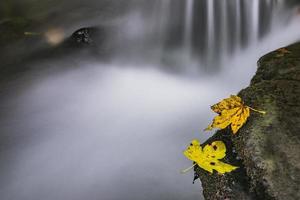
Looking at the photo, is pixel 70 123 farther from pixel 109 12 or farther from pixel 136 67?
pixel 109 12

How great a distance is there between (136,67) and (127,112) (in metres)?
1.02

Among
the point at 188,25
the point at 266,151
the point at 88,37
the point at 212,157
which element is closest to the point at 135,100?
the point at 88,37

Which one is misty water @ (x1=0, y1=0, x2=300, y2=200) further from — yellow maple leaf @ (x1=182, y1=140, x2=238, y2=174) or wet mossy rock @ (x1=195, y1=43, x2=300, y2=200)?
wet mossy rock @ (x1=195, y1=43, x2=300, y2=200)

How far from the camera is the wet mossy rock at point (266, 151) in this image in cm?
176

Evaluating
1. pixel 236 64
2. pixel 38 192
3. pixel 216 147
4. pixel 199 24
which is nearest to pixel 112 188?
pixel 38 192

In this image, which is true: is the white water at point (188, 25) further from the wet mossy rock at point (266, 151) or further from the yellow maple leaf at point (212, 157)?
the yellow maple leaf at point (212, 157)

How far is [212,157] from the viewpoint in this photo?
2.04 meters

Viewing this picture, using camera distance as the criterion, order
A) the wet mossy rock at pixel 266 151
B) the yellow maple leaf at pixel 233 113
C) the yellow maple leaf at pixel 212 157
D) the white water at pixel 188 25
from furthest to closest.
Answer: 1. the white water at pixel 188 25
2. the yellow maple leaf at pixel 233 113
3. the yellow maple leaf at pixel 212 157
4. the wet mossy rock at pixel 266 151

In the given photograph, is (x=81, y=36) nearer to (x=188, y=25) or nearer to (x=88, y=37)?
(x=88, y=37)

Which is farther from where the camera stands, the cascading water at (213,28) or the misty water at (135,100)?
the cascading water at (213,28)

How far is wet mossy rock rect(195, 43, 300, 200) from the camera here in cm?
176

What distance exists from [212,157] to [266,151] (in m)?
0.29

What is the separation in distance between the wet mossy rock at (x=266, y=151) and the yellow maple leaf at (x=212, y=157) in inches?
1.2

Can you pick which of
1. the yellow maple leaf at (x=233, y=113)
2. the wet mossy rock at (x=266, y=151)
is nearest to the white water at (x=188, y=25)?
the yellow maple leaf at (x=233, y=113)
